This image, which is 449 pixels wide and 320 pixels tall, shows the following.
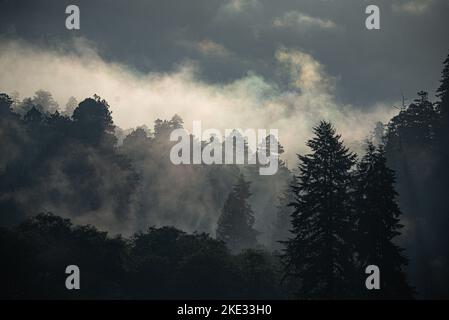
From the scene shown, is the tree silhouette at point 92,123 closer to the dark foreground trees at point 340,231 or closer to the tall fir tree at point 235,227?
the tall fir tree at point 235,227

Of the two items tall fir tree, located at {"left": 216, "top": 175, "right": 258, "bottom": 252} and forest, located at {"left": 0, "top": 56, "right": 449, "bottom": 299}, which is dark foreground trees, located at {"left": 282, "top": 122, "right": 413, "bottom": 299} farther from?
tall fir tree, located at {"left": 216, "top": 175, "right": 258, "bottom": 252}

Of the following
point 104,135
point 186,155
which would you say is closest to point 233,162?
point 186,155

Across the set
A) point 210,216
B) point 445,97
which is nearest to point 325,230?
point 445,97

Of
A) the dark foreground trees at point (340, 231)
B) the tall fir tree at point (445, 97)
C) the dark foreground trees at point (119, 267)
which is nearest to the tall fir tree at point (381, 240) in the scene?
the dark foreground trees at point (340, 231)

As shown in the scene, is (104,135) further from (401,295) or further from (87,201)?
(401,295)

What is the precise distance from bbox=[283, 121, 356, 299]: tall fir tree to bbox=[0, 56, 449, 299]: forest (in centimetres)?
9

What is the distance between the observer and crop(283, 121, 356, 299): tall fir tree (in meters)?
29.0

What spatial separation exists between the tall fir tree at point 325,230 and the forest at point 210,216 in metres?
0.09

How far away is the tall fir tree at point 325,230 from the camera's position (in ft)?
95.2

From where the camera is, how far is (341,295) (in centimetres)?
2894

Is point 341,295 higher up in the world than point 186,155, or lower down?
lower down

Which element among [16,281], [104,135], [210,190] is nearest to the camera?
[16,281]

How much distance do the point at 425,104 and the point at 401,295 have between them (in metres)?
46.8

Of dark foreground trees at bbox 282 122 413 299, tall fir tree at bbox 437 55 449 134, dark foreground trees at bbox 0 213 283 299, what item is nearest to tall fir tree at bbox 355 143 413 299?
dark foreground trees at bbox 282 122 413 299
